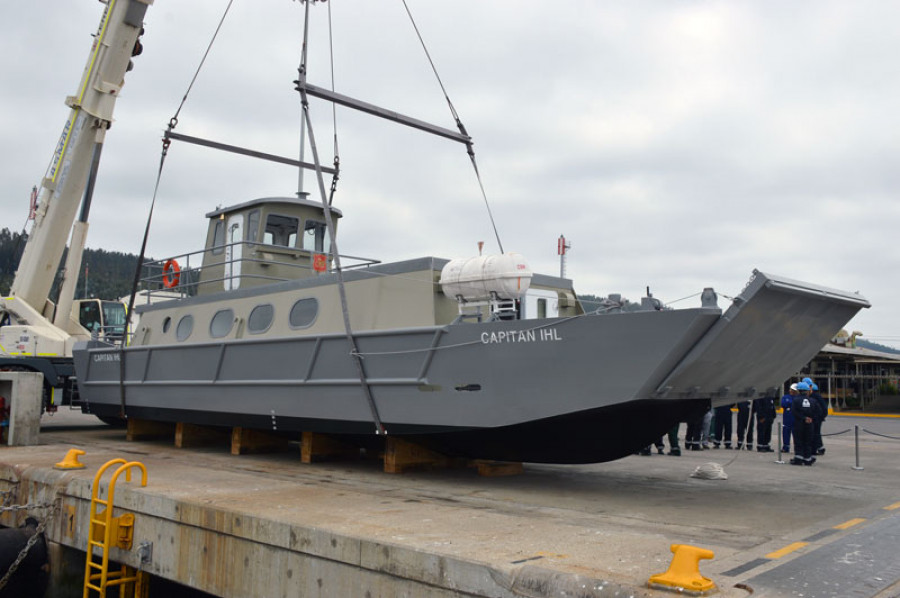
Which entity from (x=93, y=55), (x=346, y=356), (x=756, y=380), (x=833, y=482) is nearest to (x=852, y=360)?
(x=833, y=482)

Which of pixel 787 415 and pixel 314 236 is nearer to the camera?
pixel 787 415

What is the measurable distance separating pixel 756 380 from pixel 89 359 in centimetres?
1087

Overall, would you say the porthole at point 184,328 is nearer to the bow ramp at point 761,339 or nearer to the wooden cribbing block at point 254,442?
the wooden cribbing block at point 254,442

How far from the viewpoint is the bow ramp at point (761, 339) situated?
19.7ft

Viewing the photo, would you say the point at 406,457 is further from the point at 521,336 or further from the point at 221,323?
the point at 221,323

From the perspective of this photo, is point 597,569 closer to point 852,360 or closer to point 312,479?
point 312,479

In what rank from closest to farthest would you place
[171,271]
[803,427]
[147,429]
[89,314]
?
[803,427] < [171,271] < [147,429] < [89,314]

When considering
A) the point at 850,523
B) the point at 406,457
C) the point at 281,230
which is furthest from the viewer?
the point at 281,230

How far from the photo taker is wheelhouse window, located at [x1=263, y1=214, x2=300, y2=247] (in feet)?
36.7

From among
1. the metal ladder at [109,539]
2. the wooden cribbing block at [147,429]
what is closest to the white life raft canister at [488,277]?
the metal ladder at [109,539]

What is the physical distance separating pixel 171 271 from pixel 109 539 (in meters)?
6.44

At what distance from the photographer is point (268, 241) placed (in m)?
11.2

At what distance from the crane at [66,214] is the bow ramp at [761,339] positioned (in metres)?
10.4

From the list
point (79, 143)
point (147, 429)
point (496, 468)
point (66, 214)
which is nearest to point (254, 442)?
point (147, 429)
